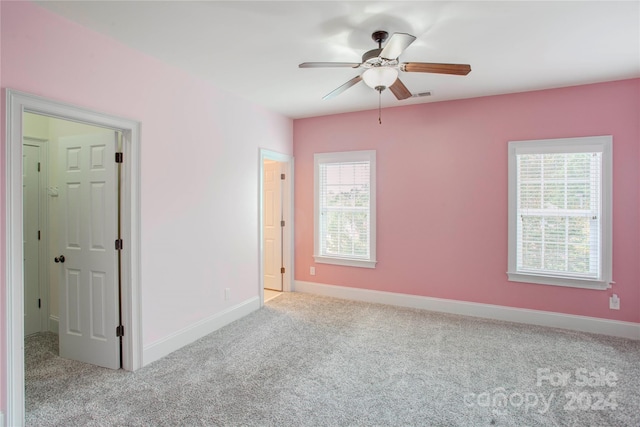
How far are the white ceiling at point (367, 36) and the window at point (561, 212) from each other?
0.75 metres

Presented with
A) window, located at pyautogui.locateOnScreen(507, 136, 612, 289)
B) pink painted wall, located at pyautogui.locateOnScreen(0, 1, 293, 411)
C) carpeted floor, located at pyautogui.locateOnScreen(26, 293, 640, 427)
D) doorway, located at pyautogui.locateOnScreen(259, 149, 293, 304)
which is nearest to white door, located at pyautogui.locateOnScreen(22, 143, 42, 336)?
carpeted floor, located at pyautogui.locateOnScreen(26, 293, 640, 427)

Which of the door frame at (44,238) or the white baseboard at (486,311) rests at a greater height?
the door frame at (44,238)

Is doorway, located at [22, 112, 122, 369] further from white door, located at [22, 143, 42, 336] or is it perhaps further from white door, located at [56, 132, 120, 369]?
white door, located at [22, 143, 42, 336]

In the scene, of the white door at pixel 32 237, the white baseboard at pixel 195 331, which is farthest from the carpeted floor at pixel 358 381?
the white door at pixel 32 237

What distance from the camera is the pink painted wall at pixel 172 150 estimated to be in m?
2.18

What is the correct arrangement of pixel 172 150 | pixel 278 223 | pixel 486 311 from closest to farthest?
pixel 172 150
pixel 486 311
pixel 278 223

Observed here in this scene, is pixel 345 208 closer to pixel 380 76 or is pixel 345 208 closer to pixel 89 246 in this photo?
pixel 380 76

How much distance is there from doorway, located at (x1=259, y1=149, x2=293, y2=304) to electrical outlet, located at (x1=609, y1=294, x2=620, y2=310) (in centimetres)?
387

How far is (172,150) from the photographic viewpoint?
10.4ft

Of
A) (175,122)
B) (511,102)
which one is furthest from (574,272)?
(175,122)

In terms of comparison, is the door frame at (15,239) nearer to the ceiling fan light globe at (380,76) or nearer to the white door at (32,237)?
the white door at (32,237)

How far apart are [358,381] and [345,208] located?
2624mm

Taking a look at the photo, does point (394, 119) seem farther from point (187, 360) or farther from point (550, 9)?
point (187, 360)

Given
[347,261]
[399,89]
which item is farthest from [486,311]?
[399,89]
